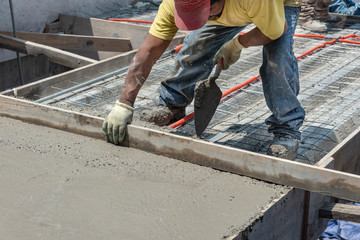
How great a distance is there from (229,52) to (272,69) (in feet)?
1.06

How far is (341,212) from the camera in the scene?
3.03 meters

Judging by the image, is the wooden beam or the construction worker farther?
the wooden beam

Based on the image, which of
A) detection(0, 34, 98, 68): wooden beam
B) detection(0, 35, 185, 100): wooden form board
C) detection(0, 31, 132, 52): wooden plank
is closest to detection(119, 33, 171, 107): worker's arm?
detection(0, 35, 185, 100): wooden form board

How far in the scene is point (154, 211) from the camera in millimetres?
2648

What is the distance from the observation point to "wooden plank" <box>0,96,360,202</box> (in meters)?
2.72

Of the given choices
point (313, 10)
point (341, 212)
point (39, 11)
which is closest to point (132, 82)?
point (341, 212)

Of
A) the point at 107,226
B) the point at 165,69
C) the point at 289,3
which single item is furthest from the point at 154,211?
the point at 165,69

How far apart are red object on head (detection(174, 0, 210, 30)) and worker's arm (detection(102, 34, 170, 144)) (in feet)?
1.43

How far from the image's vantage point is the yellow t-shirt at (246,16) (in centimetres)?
283

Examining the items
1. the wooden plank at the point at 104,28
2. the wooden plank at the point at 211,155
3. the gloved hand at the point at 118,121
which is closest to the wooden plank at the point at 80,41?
the wooden plank at the point at 104,28

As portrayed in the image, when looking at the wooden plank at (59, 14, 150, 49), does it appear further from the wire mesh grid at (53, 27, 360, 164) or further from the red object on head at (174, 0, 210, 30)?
the red object on head at (174, 0, 210, 30)

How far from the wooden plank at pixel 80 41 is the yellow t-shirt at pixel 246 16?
2.76 m

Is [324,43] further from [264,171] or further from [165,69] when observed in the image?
[264,171]

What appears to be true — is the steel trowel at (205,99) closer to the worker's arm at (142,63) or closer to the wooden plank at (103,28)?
the worker's arm at (142,63)
